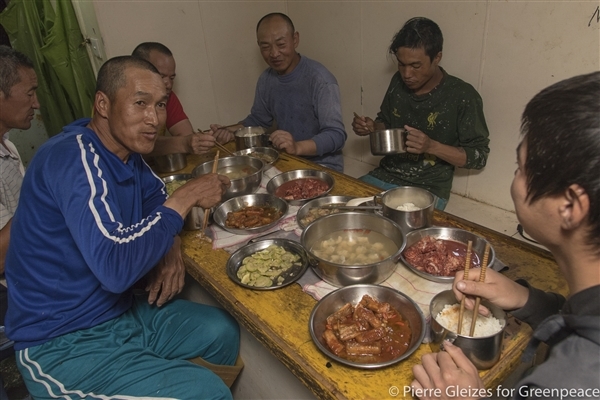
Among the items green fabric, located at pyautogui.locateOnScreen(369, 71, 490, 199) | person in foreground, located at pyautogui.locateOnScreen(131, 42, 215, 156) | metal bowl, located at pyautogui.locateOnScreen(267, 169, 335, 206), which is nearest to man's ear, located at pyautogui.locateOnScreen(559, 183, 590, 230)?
metal bowl, located at pyautogui.locateOnScreen(267, 169, 335, 206)

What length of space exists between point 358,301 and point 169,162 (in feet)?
7.63

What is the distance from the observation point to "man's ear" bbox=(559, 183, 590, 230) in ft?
3.41

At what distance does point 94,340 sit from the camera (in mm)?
2049

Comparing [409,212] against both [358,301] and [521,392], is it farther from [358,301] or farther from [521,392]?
[521,392]

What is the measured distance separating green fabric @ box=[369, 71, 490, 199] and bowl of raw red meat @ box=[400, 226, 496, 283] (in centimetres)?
150

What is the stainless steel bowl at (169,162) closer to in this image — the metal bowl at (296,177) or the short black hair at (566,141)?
the metal bowl at (296,177)

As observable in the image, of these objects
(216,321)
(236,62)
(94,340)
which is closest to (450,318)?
(216,321)

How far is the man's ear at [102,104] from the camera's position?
208 centimetres

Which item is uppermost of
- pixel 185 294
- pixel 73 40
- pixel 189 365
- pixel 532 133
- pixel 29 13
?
pixel 29 13

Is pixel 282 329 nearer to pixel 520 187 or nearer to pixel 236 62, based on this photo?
pixel 520 187

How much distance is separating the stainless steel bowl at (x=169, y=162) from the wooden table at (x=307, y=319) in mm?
1163

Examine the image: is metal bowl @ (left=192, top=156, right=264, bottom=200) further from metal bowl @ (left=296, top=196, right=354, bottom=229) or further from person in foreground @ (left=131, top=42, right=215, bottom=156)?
metal bowl @ (left=296, top=196, right=354, bottom=229)

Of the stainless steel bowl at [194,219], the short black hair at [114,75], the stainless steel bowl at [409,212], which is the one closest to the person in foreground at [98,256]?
the short black hair at [114,75]

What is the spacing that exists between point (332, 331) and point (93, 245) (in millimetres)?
1085
